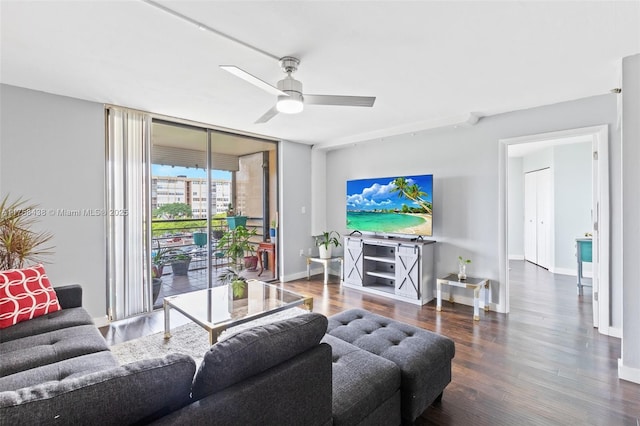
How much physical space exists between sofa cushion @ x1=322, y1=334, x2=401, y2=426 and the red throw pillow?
2213 mm

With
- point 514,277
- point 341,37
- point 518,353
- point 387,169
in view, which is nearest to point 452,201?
point 387,169

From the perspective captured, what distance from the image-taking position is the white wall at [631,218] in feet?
7.18

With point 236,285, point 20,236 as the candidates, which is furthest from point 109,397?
point 20,236

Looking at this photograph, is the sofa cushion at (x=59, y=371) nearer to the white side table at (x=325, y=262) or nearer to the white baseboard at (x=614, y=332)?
the white side table at (x=325, y=262)

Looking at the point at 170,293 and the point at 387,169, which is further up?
the point at 387,169

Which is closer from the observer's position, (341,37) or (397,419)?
(397,419)

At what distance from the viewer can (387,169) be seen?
15.9ft

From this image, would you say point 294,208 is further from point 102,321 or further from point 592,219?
point 592,219

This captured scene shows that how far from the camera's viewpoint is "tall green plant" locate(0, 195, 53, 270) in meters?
2.57

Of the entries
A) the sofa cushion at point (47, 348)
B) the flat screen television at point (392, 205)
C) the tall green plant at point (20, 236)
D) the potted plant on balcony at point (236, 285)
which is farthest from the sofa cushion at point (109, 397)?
the flat screen television at point (392, 205)

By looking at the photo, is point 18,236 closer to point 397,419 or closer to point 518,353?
point 397,419

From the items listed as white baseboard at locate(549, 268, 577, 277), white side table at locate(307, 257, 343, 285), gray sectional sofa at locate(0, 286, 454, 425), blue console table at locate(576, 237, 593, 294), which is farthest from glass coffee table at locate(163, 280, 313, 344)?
white baseboard at locate(549, 268, 577, 277)

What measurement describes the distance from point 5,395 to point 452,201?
4.31 meters

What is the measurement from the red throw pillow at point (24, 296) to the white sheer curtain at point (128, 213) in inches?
41.3
